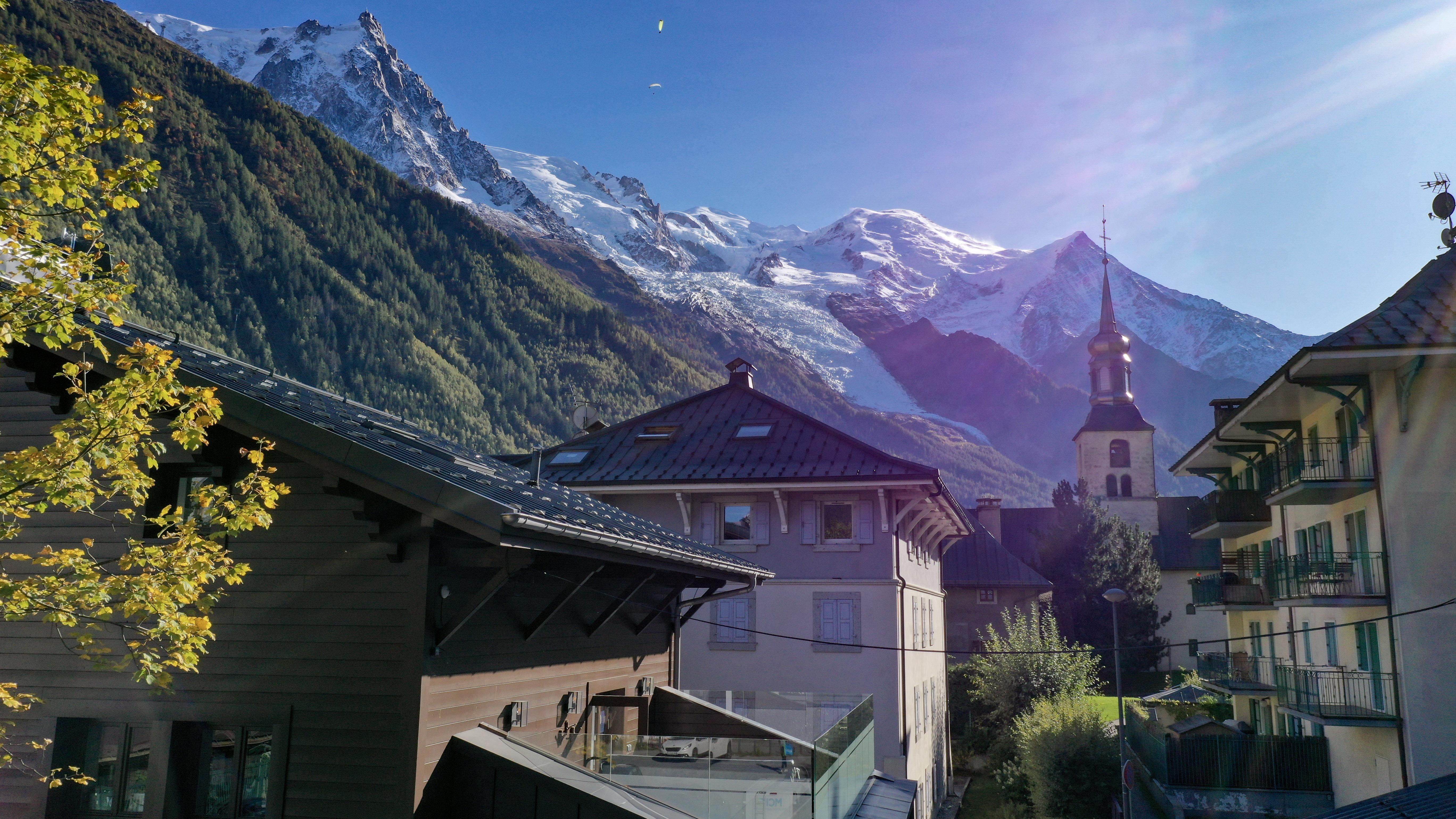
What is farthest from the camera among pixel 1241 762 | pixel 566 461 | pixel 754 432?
pixel 566 461

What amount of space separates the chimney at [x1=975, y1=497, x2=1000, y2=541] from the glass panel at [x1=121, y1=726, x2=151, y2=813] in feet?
191

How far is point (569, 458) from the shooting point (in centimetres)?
2888

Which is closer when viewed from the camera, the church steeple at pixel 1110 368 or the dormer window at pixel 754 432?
the dormer window at pixel 754 432

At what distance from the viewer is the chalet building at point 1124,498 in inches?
2557

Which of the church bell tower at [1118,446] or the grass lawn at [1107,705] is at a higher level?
the church bell tower at [1118,446]

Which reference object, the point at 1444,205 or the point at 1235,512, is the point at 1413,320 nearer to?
the point at 1444,205

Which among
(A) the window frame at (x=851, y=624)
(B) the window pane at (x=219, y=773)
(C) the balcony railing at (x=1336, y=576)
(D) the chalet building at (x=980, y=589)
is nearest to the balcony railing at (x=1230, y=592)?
(C) the balcony railing at (x=1336, y=576)

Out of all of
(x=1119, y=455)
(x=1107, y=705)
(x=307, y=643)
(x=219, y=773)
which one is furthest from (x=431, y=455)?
(x=1119, y=455)

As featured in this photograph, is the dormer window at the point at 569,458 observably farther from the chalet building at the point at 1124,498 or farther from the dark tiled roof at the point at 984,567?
the chalet building at the point at 1124,498

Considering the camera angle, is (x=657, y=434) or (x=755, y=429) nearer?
(x=755, y=429)

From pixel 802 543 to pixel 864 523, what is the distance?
5.61 ft

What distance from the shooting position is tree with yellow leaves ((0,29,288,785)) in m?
6.46

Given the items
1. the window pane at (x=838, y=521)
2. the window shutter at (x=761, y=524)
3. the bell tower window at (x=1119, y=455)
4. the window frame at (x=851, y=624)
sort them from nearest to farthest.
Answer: the window frame at (x=851, y=624) → the window pane at (x=838, y=521) → the window shutter at (x=761, y=524) → the bell tower window at (x=1119, y=455)

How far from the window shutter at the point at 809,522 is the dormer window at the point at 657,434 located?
15.8 feet
